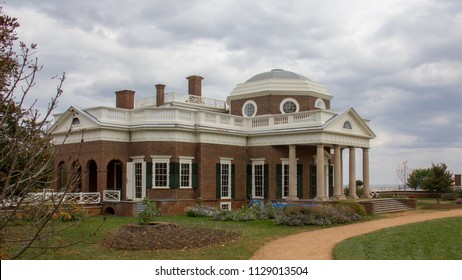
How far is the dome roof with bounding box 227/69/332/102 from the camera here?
113 ft

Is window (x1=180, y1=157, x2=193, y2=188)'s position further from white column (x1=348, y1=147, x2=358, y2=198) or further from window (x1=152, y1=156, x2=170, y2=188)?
white column (x1=348, y1=147, x2=358, y2=198)

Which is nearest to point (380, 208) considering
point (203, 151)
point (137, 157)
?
point (203, 151)

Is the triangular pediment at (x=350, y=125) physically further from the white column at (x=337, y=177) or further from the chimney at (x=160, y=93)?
the chimney at (x=160, y=93)

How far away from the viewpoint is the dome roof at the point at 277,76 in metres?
35.5

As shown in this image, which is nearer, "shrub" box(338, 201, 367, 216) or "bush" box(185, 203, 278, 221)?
"bush" box(185, 203, 278, 221)

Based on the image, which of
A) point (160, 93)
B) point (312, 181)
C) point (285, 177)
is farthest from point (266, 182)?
point (160, 93)

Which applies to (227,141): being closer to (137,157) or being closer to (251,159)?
(251,159)

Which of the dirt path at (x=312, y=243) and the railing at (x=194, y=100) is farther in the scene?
the railing at (x=194, y=100)

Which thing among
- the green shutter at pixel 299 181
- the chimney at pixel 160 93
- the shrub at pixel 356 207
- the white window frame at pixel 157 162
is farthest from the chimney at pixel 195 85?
the shrub at pixel 356 207

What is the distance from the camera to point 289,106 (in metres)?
34.7

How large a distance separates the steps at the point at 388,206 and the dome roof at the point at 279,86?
29.6 ft

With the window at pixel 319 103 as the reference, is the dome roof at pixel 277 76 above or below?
above

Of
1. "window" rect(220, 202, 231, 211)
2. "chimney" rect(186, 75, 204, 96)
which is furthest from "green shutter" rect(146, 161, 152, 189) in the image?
"chimney" rect(186, 75, 204, 96)

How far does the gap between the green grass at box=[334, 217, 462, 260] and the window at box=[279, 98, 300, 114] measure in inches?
632
